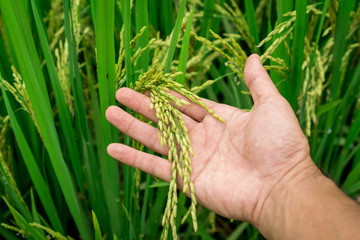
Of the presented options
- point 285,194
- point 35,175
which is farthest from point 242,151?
point 35,175

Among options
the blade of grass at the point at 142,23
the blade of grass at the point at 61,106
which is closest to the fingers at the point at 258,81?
the blade of grass at the point at 142,23

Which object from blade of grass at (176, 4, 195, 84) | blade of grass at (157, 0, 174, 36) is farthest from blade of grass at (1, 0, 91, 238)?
blade of grass at (157, 0, 174, 36)

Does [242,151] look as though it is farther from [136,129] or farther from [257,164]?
[136,129]

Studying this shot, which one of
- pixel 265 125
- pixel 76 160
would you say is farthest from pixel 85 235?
pixel 265 125

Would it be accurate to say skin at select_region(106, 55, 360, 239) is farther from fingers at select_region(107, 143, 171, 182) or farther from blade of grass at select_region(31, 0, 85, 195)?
blade of grass at select_region(31, 0, 85, 195)

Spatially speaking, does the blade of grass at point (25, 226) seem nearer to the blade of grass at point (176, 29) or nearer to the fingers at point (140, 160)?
the fingers at point (140, 160)

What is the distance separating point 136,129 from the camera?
4.61 ft

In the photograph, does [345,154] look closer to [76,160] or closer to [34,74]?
[76,160]

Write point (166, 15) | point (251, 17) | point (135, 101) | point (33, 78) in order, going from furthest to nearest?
1. point (166, 15)
2. point (251, 17)
3. point (135, 101)
4. point (33, 78)

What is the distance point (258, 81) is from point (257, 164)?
1.11 ft

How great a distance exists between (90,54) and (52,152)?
94cm

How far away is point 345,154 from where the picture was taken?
72.3 inches

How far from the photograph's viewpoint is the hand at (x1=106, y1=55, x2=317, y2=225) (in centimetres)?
129

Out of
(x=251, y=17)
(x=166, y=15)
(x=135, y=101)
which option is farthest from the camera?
(x=166, y=15)
